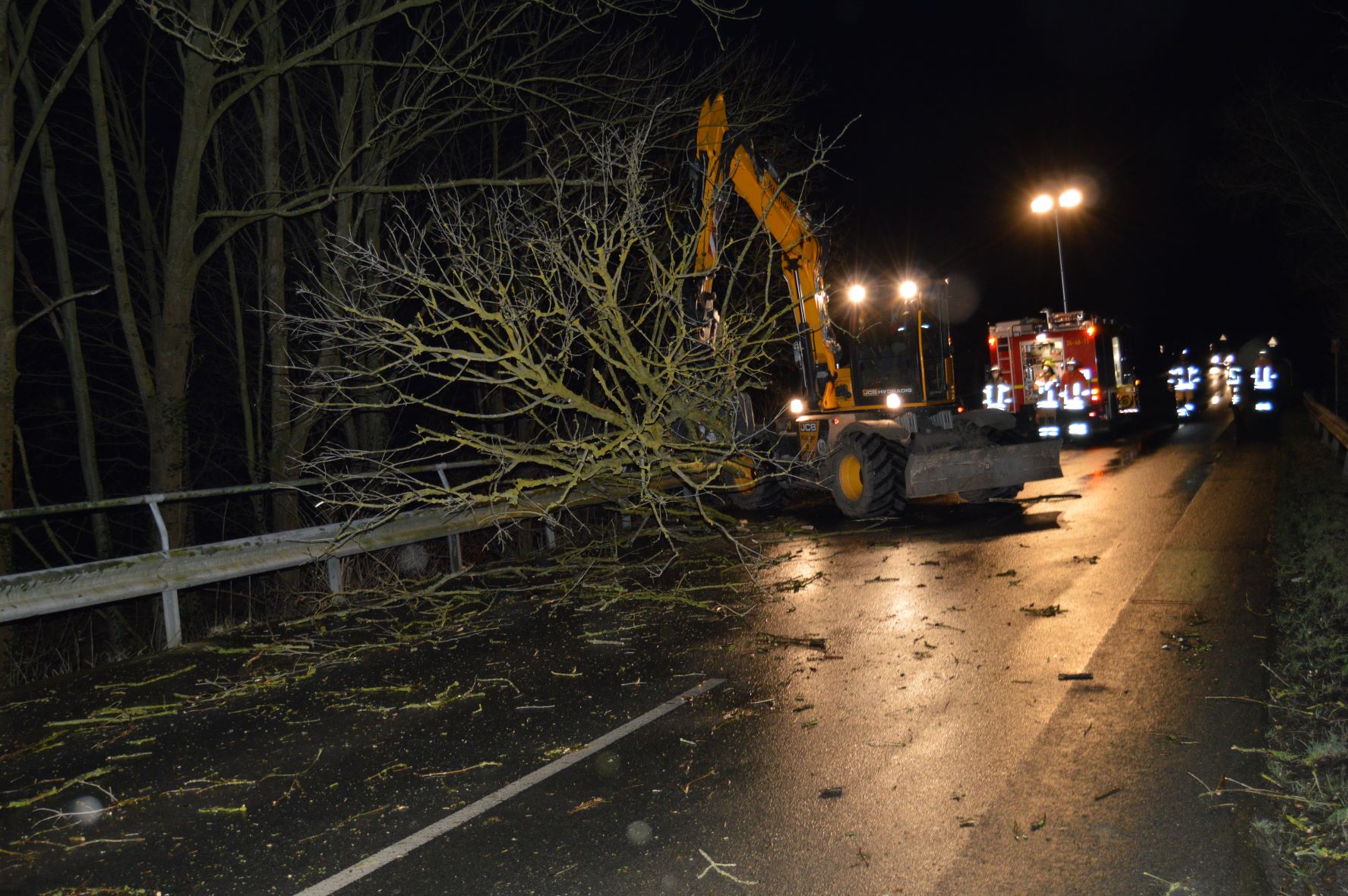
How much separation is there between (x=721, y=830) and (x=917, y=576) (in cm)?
539

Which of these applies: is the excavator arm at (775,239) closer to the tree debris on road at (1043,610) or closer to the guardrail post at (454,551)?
the guardrail post at (454,551)

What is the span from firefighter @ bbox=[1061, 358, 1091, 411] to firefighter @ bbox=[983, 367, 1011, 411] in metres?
1.36

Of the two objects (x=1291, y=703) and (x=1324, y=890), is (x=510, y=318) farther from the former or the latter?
(x=1324, y=890)

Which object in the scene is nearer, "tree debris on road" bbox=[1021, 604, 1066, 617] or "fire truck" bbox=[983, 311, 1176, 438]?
"tree debris on road" bbox=[1021, 604, 1066, 617]

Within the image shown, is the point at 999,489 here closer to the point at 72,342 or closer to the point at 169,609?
the point at 169,609

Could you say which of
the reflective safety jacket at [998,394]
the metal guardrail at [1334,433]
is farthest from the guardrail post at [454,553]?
the reflective safety jacket at [998,394]

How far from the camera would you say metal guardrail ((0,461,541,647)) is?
7.27 meters

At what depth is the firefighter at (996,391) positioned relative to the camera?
22047mm

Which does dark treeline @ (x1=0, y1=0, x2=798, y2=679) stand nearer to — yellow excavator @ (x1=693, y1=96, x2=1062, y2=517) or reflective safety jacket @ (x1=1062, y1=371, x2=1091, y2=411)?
yellow excavator @ (x1=693, y1=96, x2=1062, y2=517)

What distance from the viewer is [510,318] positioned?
27.9ft

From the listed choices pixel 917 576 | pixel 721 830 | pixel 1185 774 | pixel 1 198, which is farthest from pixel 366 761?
pixel 1 198

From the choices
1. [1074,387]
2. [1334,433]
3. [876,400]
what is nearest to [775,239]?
[876,400]

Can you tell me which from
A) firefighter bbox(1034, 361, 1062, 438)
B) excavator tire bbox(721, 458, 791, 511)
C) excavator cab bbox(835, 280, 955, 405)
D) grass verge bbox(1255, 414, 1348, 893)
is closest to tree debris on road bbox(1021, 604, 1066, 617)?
grass verge bbox(1255, 414, 1348, 893)

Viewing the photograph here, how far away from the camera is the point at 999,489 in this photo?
13453mm
